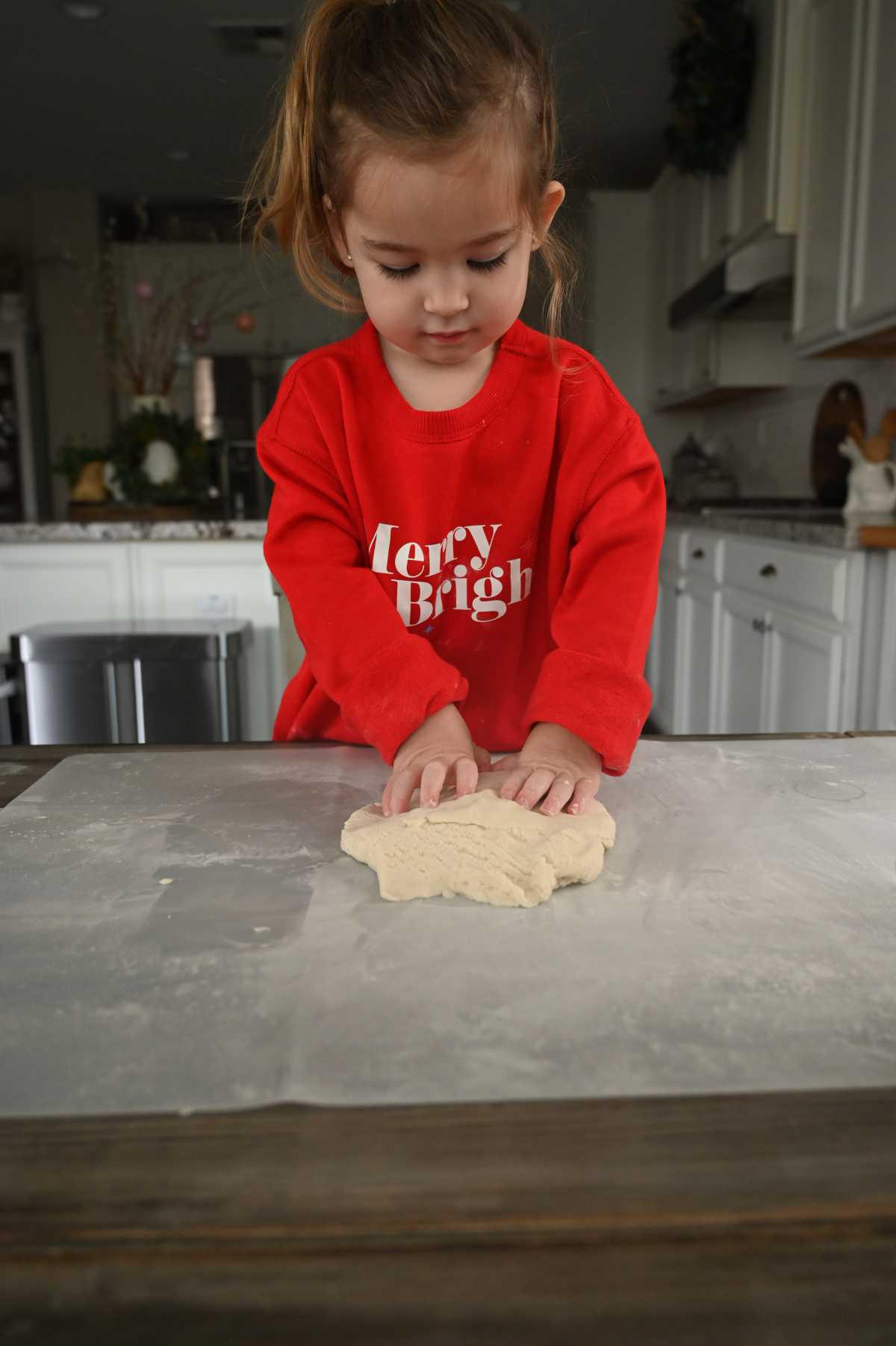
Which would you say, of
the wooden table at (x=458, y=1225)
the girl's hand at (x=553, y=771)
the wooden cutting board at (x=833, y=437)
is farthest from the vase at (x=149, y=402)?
the wooden table at (x=458, y=1225)

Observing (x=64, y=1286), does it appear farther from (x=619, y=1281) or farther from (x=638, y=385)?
(x=638, y=385)

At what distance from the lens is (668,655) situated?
3316 millimetres

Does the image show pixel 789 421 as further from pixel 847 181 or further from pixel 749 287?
pixel 847 181

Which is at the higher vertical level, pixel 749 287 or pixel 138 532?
pixel 749 287

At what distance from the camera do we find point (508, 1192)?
272 mm

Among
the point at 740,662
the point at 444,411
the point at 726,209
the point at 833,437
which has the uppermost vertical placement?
the point at 726,209

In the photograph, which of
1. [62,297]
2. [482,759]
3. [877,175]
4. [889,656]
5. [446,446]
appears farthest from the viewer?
[62,297]

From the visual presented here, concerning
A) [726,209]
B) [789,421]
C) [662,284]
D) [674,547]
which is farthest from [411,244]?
[662,284]

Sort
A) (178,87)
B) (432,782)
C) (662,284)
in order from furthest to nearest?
(662,284) < (178,87) < (432,782)

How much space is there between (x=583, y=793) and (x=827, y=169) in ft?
7.72

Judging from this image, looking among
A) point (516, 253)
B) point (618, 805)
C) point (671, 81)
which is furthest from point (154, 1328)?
point (671, 81)

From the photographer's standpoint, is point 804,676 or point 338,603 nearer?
point 338,603

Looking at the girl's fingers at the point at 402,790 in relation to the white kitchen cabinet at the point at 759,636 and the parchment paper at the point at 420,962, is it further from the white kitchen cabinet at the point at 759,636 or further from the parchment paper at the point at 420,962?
the white kitchen cabinet at the point at 759,636

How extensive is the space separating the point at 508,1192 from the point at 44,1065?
0.18 metres
